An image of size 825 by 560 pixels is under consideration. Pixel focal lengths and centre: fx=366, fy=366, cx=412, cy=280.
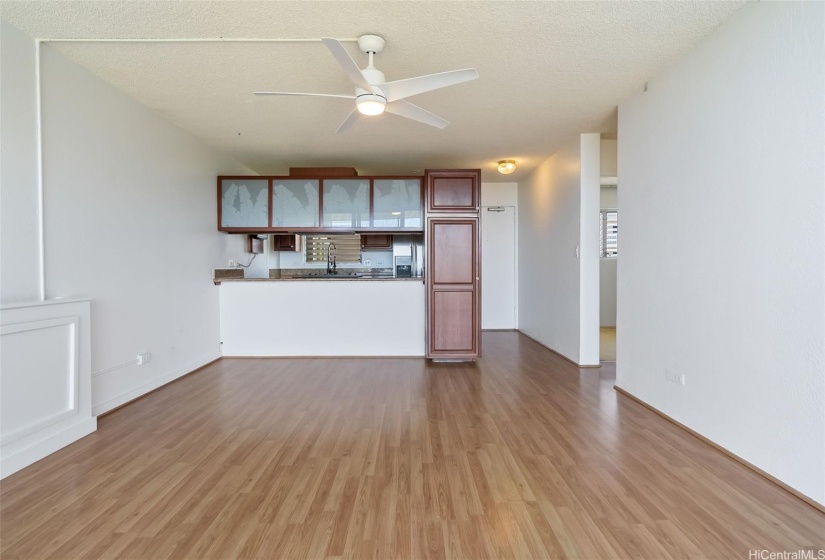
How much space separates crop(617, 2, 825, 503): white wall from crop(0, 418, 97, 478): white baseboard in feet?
13.5

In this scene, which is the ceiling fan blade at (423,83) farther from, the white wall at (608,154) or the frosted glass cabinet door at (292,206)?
the white wall at (608,154)

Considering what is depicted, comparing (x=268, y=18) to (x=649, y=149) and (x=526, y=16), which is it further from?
(x=649, y=149)

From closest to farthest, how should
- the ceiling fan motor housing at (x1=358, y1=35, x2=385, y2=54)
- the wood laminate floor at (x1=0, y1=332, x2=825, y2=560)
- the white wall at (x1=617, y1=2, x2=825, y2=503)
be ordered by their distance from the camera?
1. the wood laminate floor at (x1=0, y1=332, x2=825, y2=560)
2. the white wall at (x1=617, y1=2, x2=825, y2=503)
3. the ceiling fan motor housing at (x1=358, y1=35, x2=385, y2=54)

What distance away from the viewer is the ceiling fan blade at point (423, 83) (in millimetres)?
2156

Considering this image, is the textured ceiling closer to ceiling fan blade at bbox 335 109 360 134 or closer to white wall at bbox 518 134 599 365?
ceiling fan blade at bbox 335 109 360 134

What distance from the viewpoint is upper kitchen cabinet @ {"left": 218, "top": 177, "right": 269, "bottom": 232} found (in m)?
4.72

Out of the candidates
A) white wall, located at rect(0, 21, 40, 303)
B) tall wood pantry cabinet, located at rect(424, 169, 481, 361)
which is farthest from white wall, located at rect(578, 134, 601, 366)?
white wall, located at rect(0, 21, 40, 303)

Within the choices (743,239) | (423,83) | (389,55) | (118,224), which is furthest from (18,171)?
(743,239)

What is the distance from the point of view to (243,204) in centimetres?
474

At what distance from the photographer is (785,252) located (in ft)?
6.09

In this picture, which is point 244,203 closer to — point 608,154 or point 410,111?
point 410,111

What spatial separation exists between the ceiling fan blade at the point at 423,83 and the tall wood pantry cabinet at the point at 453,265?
6.69 feet

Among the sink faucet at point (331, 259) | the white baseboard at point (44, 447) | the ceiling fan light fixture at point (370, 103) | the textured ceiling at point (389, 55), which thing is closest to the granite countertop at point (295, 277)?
the sink faucet at point (331, 259)

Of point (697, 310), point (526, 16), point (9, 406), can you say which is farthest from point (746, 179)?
point (9, 406)
